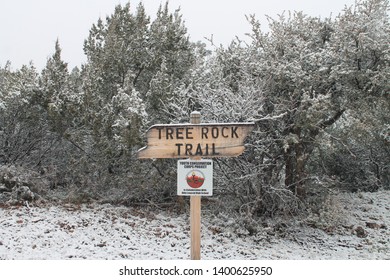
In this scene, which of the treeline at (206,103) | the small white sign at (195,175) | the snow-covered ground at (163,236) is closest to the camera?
the small white sign at (195,175)

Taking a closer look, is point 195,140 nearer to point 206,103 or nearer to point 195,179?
point 195,179

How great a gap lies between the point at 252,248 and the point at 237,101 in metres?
2.52

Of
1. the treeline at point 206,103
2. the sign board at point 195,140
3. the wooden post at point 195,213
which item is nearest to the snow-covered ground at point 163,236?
the treeline at point 206,103

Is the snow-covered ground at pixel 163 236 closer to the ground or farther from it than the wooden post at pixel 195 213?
closer to the ground

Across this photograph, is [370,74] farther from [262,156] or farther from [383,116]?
[262,156]

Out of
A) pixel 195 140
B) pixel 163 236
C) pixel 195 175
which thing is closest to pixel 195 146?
pixel 195 140

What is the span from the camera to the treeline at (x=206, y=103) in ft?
24.1

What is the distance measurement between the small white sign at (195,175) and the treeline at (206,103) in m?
2.61

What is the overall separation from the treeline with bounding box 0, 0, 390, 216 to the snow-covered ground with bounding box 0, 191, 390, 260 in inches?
21.4

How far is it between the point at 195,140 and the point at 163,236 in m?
2.91

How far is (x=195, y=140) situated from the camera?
177 inches

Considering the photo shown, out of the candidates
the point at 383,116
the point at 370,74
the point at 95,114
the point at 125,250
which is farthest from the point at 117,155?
the point at 383,116

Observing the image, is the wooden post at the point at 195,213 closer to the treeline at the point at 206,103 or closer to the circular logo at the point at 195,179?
the circular logo at the point at 195,179

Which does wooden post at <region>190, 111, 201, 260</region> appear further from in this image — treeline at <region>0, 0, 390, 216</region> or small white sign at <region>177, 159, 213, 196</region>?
treeline at <region>0, 0, 390, 216</region>
